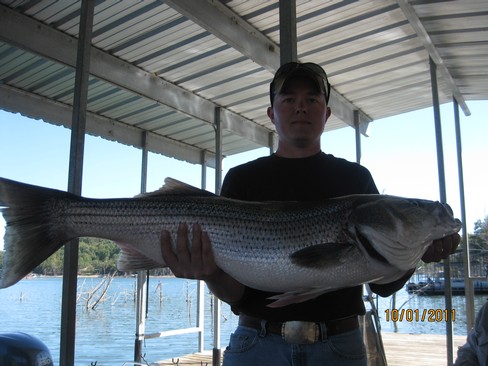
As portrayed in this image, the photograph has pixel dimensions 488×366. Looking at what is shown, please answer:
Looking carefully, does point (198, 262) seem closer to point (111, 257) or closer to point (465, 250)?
point (465, 250)

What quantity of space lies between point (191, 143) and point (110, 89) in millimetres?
3361

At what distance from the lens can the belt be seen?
8.38 ft

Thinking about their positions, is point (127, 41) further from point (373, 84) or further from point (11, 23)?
point (373, 84)

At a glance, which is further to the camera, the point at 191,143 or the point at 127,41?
the point at 191,143

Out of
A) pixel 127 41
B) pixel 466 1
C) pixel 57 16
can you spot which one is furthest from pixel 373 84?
pixel 57 16

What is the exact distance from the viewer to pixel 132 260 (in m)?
2.89

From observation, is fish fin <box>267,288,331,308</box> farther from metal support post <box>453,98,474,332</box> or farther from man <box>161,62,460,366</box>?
metal support post <box>453,98,474,332</box>

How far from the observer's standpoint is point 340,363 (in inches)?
100

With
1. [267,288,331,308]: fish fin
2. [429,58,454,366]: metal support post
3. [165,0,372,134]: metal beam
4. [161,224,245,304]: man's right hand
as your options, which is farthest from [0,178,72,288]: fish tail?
[429,58,454,366]: metal support post

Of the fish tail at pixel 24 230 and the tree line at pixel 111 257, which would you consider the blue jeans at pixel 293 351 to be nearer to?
the tree line at pixel 111 257

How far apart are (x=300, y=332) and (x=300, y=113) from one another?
1.28 meters

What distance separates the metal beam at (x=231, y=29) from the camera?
5.46 m
